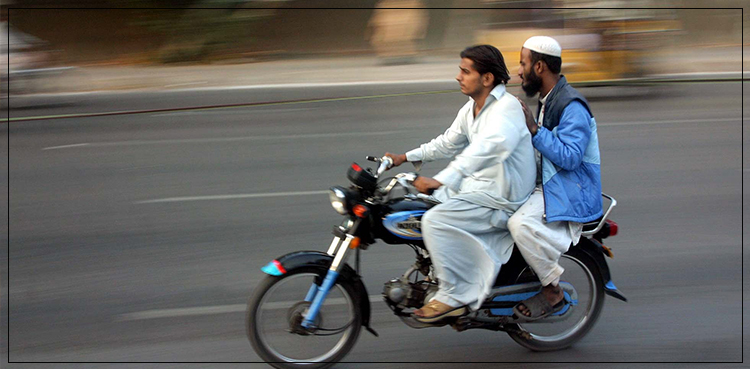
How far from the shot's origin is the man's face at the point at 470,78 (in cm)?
362

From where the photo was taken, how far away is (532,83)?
3.86m

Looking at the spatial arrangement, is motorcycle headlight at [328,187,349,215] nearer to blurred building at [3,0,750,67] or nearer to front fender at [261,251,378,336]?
front fender at [261,251,378,336]

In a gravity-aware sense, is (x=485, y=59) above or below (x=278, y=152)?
above

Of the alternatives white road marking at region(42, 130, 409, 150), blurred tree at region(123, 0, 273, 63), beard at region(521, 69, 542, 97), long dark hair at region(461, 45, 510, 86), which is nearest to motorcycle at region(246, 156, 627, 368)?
long dark hair at region(461, 45, 510, 86)

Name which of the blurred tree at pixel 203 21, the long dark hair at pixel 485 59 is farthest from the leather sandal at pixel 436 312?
the blurred tree at pixel 203 21

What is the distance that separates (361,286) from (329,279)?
0.19m

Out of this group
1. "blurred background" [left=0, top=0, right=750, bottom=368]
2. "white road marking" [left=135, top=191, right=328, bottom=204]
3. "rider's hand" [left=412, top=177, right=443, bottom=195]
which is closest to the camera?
"rider's hand" [left=412, top=177, right=443, bottom=195]

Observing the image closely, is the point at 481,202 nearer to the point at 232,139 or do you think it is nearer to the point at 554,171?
the point at 554,171

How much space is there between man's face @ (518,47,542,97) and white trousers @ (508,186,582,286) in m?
0.55

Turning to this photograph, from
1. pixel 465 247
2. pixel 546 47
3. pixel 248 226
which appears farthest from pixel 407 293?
pixel 248 226

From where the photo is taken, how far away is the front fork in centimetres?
371

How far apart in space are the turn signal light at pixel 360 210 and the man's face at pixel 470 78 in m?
0.78

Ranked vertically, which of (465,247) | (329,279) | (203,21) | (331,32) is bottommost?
(329,279)

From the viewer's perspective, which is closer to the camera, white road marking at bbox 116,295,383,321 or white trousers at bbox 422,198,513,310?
white trousers at bbox 422,198,513,310
